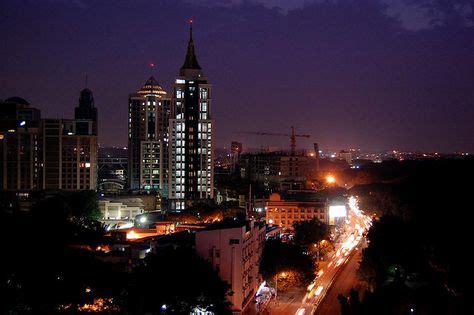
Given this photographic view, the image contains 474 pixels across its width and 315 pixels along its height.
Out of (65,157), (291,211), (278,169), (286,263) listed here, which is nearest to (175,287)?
(286,263)

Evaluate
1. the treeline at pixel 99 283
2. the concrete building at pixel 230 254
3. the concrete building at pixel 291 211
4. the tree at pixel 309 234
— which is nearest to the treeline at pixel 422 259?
the tree at pixel 309 234

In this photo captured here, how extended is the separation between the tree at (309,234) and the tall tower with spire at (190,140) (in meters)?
11.4

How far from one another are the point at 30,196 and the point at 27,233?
59.9ft

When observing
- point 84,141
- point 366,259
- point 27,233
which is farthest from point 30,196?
point 366,259

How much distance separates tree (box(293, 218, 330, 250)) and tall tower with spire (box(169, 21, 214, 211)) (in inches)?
451

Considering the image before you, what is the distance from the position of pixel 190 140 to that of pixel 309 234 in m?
13.1

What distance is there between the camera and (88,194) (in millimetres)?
27984

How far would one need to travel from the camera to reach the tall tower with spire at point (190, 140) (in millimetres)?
32250

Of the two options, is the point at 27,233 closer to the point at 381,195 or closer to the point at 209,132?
the point at 209,132

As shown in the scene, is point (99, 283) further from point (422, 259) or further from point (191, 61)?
point (191, 61)

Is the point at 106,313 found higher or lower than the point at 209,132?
lower

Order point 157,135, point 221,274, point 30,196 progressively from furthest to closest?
point 157,135, point 30,196, point 221,274

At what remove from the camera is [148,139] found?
127 ft

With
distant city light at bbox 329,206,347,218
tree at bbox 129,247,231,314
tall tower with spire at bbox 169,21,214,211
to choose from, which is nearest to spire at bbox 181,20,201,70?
tall tower with spire at bbox 169,21,214,211
